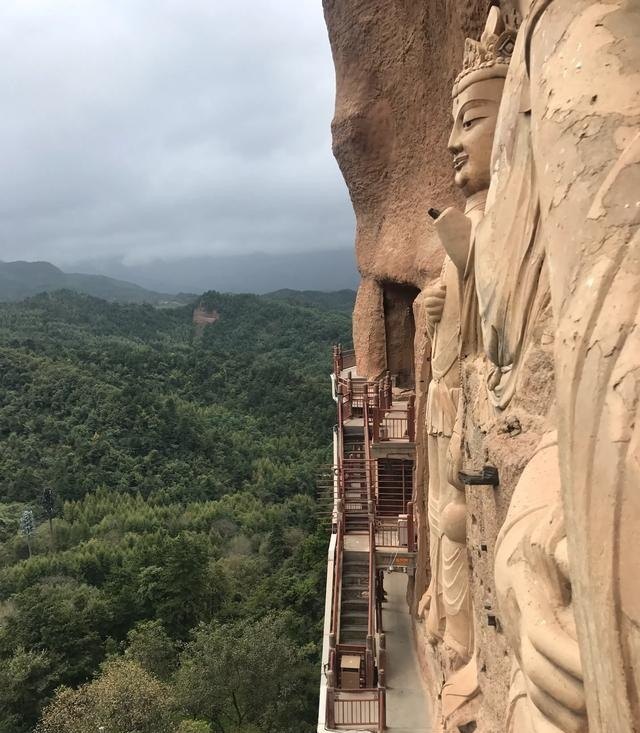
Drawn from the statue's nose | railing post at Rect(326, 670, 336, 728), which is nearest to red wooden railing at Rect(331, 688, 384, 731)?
railing post at Rect(326, 670, 336, 728)

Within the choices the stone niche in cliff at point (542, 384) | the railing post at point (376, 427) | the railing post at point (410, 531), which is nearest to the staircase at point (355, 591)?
the railing post at point (410, 531)

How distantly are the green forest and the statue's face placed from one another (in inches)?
384

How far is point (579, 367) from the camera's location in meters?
1.65

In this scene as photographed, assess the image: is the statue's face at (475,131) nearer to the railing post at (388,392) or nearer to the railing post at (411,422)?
the railing post at (411,422)

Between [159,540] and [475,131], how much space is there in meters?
17.5

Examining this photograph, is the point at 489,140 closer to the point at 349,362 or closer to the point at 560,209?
the point at 560,209

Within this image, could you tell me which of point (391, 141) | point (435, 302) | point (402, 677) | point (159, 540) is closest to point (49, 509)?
point (159, 540)

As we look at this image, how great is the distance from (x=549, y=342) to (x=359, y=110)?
7.41 meters

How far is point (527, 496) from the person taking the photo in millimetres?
2209

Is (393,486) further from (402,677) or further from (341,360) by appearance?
(341,360)

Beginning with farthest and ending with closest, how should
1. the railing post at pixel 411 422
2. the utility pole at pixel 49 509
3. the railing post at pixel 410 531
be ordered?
the utility pole at pixel 49 509 → the railing post at pixel 411 422 → the railing post at pixel 410 531

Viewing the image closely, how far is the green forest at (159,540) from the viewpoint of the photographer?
39.4 feet

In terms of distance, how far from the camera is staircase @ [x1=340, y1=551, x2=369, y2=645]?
742 cm

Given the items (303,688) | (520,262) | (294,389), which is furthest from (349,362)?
(294,389)
